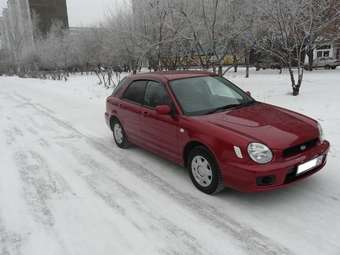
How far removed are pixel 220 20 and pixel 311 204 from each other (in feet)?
38.1

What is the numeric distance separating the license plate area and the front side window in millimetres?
2036

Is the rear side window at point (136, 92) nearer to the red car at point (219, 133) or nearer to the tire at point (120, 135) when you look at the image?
the red car at point (219, 133)

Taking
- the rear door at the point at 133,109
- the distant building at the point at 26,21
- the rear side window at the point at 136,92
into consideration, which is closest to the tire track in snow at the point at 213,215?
the rear door at the point at 133,109

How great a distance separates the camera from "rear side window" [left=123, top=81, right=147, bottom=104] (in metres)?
5.42

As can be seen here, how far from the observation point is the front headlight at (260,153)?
138 inches

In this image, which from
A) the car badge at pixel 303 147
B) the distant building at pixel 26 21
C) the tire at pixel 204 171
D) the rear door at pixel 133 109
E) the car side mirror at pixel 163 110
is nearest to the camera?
the car badge at pixel 303 147

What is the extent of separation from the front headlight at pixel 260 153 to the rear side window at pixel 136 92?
2.40 meters

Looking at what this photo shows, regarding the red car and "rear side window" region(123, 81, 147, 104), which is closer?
the red car

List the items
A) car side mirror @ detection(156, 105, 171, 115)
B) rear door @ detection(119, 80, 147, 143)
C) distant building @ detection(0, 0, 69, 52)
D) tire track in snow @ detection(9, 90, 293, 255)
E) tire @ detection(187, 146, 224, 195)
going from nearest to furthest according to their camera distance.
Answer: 1. tire track in snow @ detection(9, 90, 293, 255)
2. tire @ detection(187, 146, 224, 195)
3. car side mirror @ detection(156, 105, 171, 115)
4. rear door @ detection(119, 80, 147, 143)
5. distant building @ detection(0, 0, 69, 52)

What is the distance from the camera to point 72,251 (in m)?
3.05

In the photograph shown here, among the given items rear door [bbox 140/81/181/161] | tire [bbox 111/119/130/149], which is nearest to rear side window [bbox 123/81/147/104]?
rear door [bbox 140/81/181/161]

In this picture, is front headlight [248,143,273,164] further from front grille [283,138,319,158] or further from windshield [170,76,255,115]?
windshield [170,76,255,115]

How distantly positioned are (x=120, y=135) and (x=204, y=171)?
8.44 feet

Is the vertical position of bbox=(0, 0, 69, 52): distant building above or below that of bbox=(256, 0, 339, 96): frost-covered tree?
above
